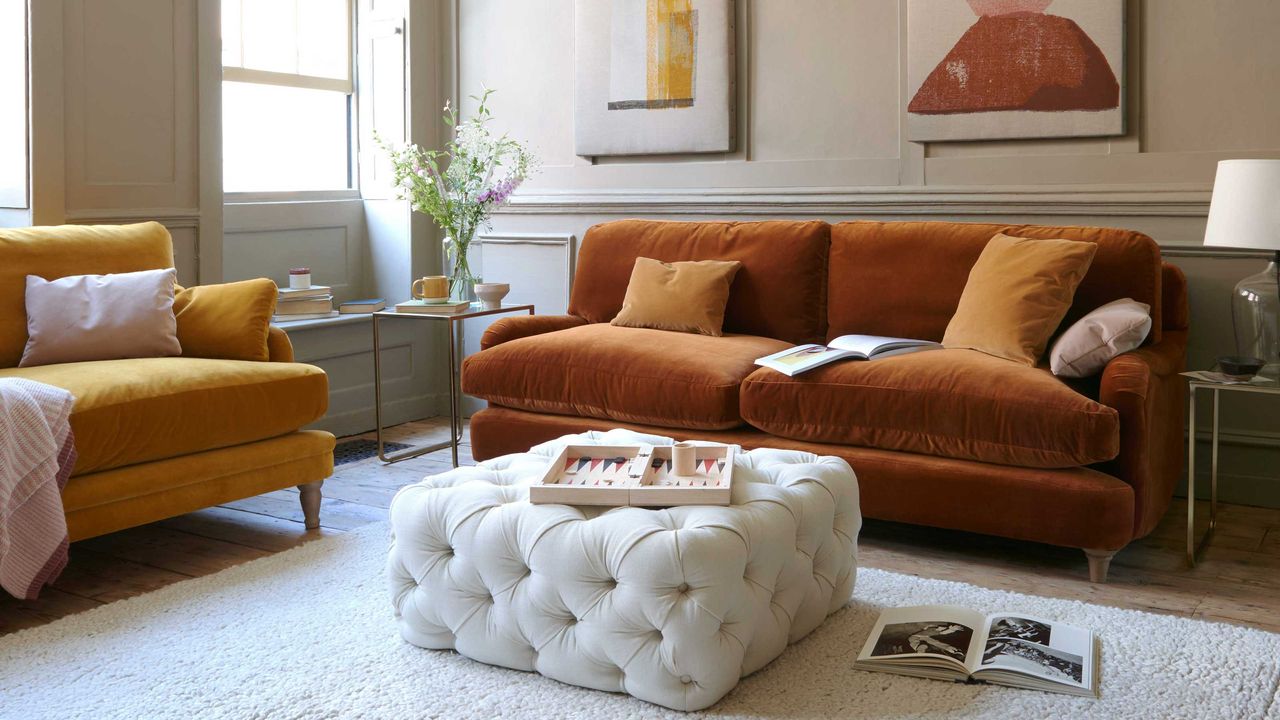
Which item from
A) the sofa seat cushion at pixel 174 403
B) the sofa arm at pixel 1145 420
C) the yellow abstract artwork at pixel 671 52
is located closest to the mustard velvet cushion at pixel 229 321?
the sofa seat cushion at pixel 174 403

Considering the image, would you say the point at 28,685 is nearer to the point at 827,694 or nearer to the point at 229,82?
the point at 827,694

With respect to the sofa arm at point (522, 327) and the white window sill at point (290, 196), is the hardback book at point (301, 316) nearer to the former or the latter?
the white window sill at point (290, 196)

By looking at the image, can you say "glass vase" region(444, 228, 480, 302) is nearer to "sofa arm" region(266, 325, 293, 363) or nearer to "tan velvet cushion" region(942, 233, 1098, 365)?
"sofa arm" region(266, 325, 293, 363)

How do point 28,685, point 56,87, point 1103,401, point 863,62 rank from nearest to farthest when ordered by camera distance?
point 28,685 < point 1103,401 < point 56,87 < point 863,62

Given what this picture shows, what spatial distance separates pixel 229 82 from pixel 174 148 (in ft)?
1.94

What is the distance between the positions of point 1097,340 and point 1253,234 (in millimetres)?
481

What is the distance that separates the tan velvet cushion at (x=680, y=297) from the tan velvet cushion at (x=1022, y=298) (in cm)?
88

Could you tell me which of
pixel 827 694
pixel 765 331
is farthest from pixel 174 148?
pixel 827 694

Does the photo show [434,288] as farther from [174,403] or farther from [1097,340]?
[1097,340]

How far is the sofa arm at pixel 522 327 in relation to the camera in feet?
13.4

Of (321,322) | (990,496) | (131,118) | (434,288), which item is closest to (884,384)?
(990,496)

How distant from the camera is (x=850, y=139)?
435 centimetres

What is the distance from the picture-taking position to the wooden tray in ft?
7.55

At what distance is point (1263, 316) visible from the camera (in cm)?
314
